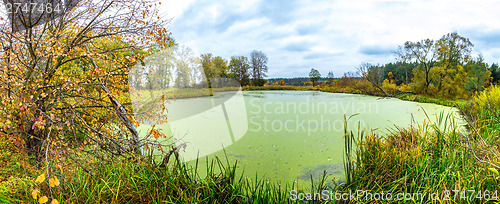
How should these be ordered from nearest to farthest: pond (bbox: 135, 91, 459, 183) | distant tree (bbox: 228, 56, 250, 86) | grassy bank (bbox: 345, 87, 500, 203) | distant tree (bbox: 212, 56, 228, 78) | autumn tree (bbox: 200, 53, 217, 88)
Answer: grassy bank (bbox: 345, 87, 500, 203) < pond (bbox: 135, 91, 459, 183) < autumn tree (bbox: 200, 53, 217, 88) < distant tree (bbox: 212, 56, 228, 78) < distant tree (bbox: 228, 56, 250, 86)

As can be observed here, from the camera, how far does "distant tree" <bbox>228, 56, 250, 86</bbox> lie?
936 inches

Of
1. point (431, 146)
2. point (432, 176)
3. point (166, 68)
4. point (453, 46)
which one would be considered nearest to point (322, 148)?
point (431, 146)

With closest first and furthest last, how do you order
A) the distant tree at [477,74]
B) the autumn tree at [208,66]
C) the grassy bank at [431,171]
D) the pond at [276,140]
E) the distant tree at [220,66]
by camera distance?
1. the grassy bank at [431,171]
2. the pond at [276,140]
3. the distant tree at [477,74]
4. the autumn tree at [208,66]
5. the distant tree at [220,66]

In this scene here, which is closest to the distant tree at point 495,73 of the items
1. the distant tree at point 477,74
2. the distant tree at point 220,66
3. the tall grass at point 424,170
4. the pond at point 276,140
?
the distant tree at point 477,74

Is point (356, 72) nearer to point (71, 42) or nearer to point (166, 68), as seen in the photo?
point (71, 42)

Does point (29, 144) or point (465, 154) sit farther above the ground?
point (29, 144)

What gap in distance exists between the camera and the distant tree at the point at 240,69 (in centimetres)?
2377

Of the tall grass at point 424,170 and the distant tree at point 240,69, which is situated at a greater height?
the distant tree at point 240,69

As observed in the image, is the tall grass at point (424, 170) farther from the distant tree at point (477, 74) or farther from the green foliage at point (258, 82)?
the green foliage at point (258, 82)

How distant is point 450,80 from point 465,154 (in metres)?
12.2

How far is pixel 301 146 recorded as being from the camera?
3928 millimetres

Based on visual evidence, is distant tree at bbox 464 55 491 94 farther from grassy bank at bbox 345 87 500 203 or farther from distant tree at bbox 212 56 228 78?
distant tree at bbox 212 56 228 78

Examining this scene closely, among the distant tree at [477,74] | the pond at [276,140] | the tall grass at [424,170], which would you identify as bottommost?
the pond at [276,140]

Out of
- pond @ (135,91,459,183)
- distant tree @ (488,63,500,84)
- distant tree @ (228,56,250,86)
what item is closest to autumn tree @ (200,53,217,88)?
distant tree @ (228,56,250,86)
